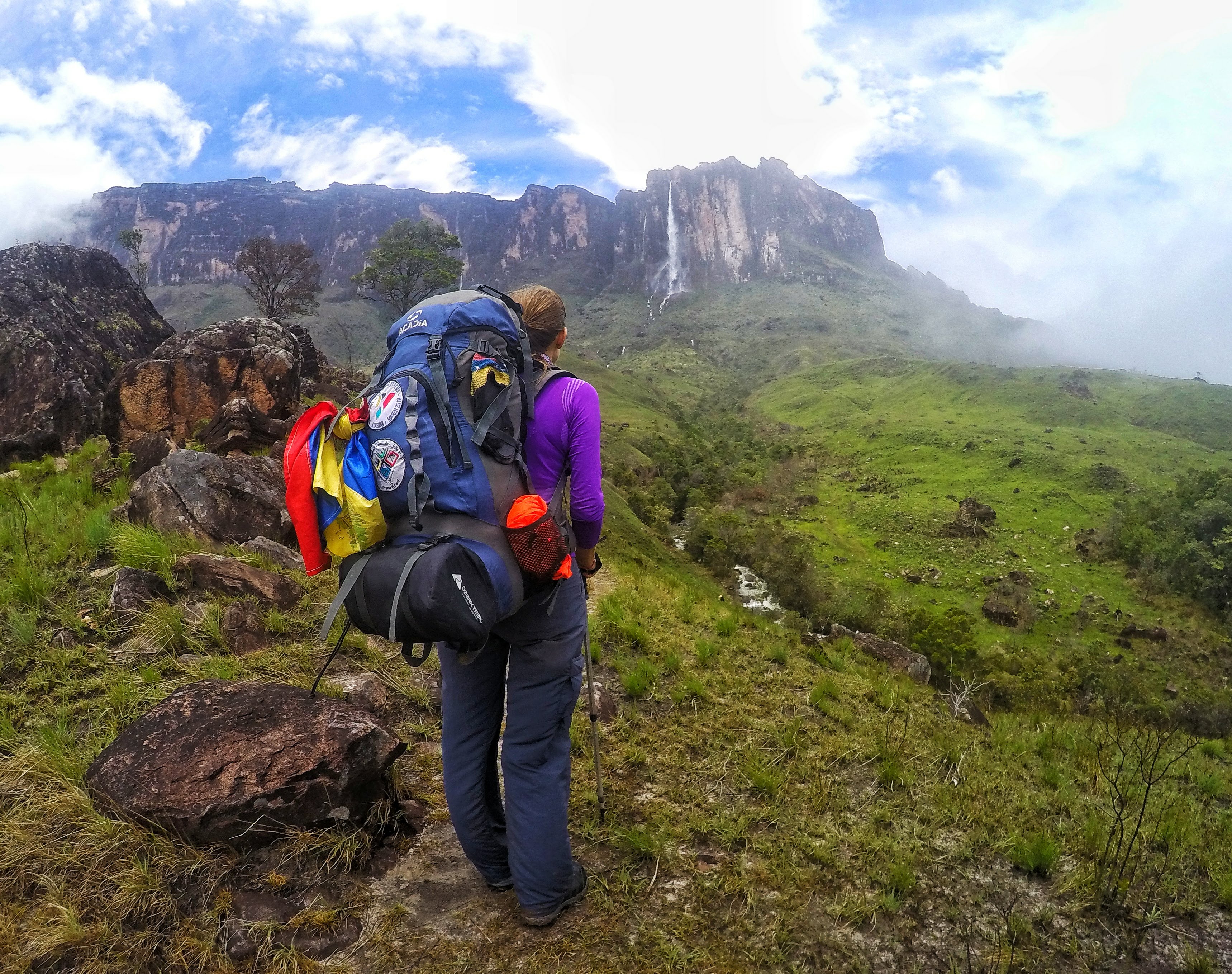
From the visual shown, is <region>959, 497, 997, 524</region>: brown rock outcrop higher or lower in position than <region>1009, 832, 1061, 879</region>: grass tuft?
lower

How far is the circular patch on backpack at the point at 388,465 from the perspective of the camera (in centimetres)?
280

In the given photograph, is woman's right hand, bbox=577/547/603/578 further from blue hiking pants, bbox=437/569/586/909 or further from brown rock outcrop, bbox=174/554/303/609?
brown rock outcrop, bbox=174/554/303/609

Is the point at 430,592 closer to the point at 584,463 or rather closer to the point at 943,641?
the point at 584,463

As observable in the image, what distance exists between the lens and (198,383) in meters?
14.8

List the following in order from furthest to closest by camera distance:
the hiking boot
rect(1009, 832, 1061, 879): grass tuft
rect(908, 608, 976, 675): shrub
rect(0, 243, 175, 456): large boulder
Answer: rect(908, 608, 976, 675): shrub
rect(0, 243, 175, 456): large boulder
rect(1009, 832, 1061, 879): grass tuft
the hiking boot

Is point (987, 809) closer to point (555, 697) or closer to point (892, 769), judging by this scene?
point (892, 769)

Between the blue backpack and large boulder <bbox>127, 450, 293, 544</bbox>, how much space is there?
5.51 metres

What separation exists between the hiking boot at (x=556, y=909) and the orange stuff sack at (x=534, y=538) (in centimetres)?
194

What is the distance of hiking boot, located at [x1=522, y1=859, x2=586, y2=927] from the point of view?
11.1 feet

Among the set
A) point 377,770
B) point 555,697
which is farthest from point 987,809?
point 377,770

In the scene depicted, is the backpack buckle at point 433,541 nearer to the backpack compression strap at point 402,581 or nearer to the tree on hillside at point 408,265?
the backpack compression strap at point 402,581

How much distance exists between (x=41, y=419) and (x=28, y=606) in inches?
658

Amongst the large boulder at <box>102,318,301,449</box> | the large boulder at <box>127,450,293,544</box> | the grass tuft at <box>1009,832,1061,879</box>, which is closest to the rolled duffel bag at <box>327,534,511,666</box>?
the grass tuft at <box>1009,832,1061,879</box>

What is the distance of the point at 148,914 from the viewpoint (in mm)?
3139
